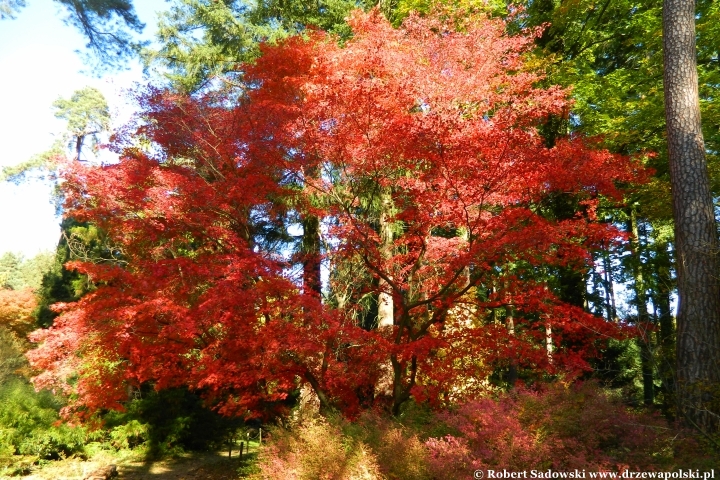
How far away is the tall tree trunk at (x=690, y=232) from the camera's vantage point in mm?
5352

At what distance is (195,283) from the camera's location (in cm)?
802

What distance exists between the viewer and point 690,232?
19.4 feet

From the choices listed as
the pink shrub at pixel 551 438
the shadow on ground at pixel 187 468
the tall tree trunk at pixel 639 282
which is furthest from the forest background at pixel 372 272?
the shadow on ground at pixel 187 468

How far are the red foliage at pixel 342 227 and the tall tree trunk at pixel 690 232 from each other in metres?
1.40

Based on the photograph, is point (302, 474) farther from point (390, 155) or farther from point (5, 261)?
point (5, 261)

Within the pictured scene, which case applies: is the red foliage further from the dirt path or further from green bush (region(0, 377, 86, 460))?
green bush (region(0, 377, 86, 460))

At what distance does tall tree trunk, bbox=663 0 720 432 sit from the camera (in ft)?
17.6

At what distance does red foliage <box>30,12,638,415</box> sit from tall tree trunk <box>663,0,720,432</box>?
1398 mm

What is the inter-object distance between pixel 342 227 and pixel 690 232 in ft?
15.8

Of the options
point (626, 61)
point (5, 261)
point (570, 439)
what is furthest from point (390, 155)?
point (5, 261)

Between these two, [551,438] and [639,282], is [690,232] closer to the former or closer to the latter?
[551,438]

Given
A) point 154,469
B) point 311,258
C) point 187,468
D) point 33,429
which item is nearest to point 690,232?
point 311,258

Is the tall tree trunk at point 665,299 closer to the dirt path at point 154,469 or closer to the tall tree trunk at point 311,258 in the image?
the tall tree trunk at point 311,258

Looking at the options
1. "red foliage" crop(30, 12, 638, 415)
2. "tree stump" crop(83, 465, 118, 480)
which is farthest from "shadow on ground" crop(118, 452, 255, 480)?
"red foliage" crop(30, 12, 638, 415)
